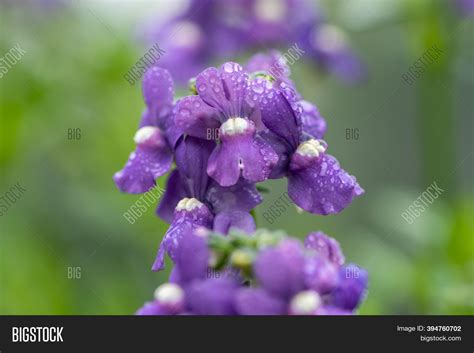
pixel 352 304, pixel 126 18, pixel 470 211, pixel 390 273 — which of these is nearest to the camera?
pixel 352 304

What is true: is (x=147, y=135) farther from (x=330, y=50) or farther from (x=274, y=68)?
(x=330, y=50)

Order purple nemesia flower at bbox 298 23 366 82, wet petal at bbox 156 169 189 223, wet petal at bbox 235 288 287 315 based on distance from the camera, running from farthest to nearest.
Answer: purple nemesia flower at bbox 298 23 366 82
wet petal at bbox 156 169 189 223
wet petal at bbox 235 288 287 315

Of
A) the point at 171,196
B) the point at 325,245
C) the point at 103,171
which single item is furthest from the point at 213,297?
the point at 103,171

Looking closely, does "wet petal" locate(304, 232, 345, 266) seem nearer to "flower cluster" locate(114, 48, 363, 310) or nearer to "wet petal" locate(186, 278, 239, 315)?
"flower cluster" locate(114, 48, 363, 310)

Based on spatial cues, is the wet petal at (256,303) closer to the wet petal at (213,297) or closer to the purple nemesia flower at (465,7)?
the wet petal at (213,297)

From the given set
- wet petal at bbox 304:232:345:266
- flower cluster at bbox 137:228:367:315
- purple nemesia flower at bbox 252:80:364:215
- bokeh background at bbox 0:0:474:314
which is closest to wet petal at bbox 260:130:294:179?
purple nemesia flower at bbox 252:80:364:215
